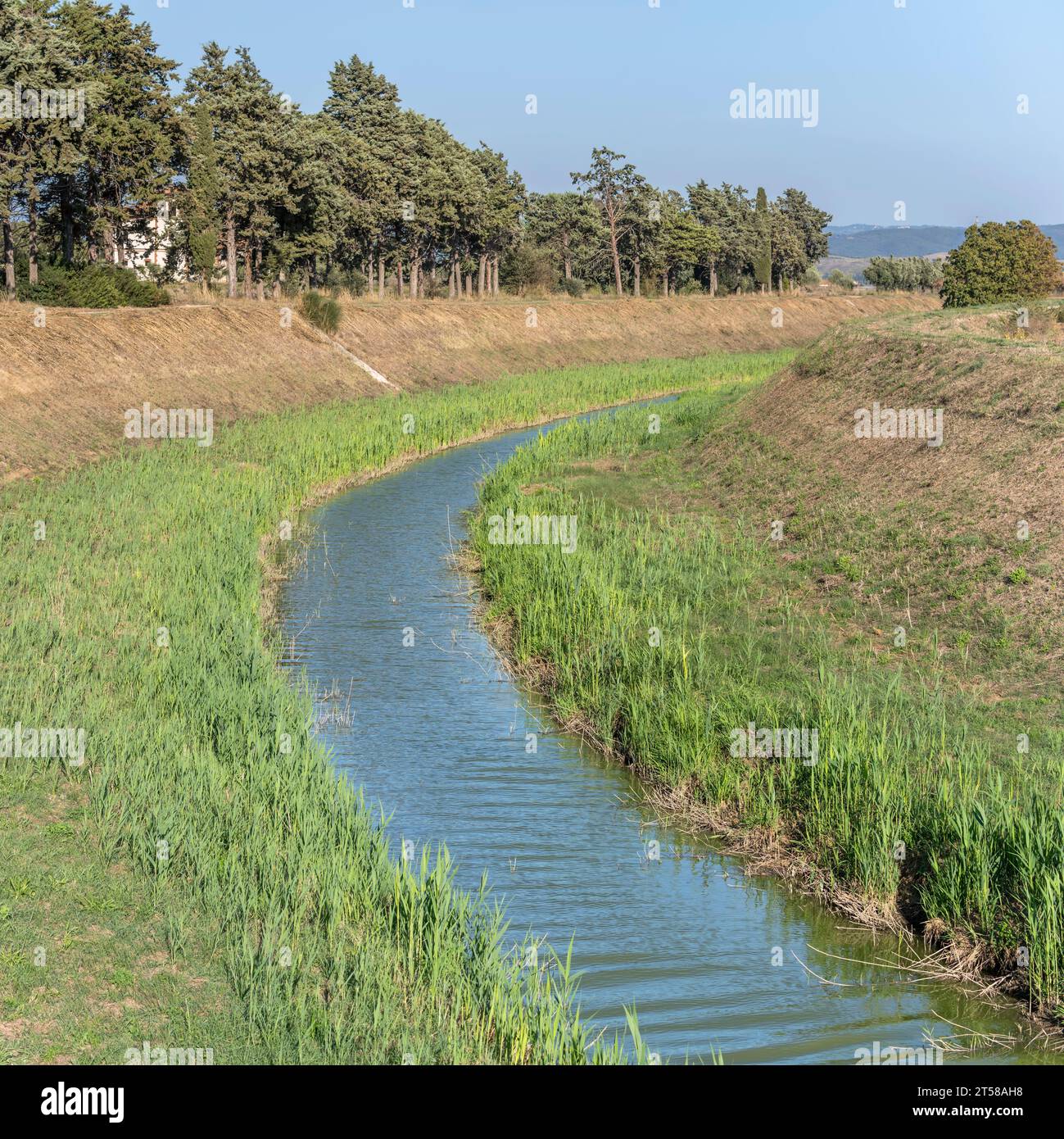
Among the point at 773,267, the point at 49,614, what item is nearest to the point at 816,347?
the point at 49,614

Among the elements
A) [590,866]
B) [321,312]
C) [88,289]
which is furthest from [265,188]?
[590,866]

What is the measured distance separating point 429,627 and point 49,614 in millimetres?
6262

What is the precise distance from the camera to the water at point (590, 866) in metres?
10.1

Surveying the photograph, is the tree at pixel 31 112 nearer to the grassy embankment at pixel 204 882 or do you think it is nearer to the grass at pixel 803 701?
the grass at pixel 803 701

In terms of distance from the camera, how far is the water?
10.1 m

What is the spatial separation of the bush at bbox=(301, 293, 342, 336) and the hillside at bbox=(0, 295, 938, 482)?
2.13 ft

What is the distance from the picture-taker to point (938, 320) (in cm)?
3612
